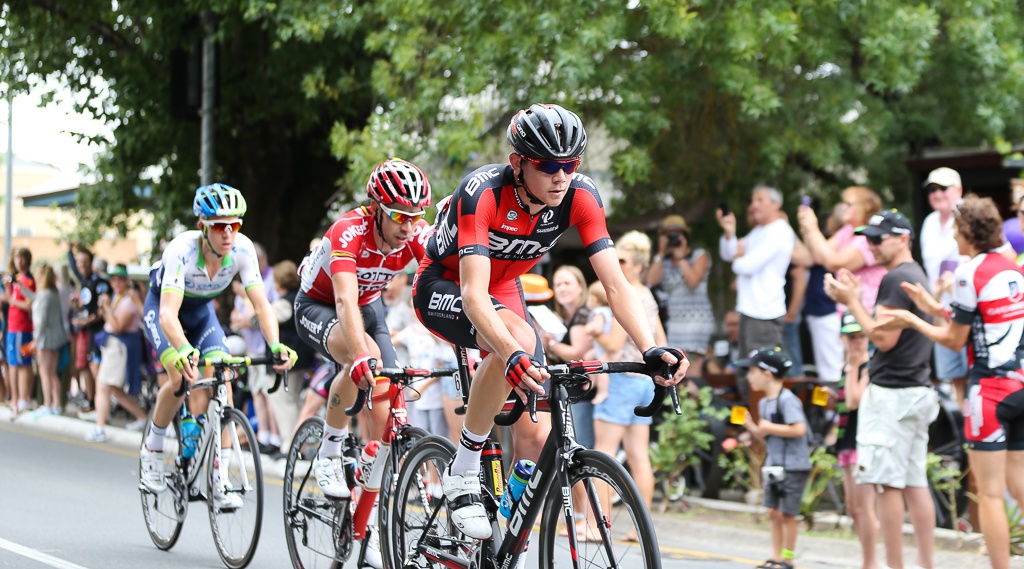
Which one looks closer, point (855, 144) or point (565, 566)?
point (565, 566)

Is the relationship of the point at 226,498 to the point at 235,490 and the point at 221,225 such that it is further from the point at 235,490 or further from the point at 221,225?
the point at 221,225

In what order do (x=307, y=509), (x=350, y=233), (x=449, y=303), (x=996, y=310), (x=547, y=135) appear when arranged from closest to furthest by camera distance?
(x=547, y=135), (x=449, y=303), (x=350, y=233), (x=996, y=310), (x=307, y=509)

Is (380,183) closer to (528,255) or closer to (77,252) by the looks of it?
(528,255)

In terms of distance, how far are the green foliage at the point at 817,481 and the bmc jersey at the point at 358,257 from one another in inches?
148

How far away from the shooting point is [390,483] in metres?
6.28

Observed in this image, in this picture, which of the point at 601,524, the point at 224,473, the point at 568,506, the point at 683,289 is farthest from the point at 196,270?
the point at 683,289

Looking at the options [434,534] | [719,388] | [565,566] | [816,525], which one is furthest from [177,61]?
[565,566]

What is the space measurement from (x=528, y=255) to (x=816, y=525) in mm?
4718

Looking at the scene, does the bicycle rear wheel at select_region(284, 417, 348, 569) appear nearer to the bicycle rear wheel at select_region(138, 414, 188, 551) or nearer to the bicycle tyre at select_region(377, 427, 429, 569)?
the bicycle tyre at select_region(377, 427, 429, 569)

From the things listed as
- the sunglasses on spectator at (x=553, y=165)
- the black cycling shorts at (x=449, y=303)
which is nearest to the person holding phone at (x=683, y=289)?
the black cycling shorts at (x=449, y=303)

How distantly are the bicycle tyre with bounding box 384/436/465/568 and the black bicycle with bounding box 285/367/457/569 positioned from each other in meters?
0.07

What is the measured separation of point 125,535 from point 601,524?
16.7 feet

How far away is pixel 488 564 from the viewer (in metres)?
5.31

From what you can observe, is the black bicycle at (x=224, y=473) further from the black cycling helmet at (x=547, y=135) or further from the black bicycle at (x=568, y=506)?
the black cycling helmet at (x=547, y=135)
